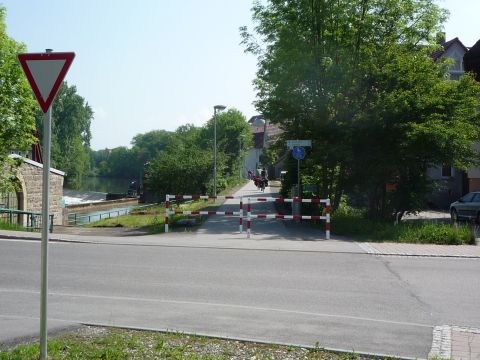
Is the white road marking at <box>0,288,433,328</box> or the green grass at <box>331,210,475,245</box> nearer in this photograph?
the white road marking at <box>0,288,433,328</box>

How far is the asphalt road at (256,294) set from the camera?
6703mm

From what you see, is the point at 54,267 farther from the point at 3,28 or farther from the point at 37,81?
the point at 3,28

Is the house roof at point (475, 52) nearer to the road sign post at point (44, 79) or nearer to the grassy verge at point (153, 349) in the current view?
the grassy verge at point (153, 349)

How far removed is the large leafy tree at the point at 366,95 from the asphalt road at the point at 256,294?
20.5 ft

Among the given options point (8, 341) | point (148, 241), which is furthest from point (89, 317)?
point (148, 241)

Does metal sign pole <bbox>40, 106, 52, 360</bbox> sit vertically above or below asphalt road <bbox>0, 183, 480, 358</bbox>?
above

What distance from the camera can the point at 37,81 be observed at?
205 inches

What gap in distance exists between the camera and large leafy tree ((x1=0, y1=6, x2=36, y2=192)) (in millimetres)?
18906

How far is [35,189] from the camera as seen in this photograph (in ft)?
98.1

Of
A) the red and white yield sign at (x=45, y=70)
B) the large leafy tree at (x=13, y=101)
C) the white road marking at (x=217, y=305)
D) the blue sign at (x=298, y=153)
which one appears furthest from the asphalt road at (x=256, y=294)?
the large leafy tree at (x=13, y=101)

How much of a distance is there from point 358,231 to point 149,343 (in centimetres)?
1336

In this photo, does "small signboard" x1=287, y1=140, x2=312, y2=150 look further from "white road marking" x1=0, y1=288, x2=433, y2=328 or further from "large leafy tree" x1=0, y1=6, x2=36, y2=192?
"white road marking" x1=0, y1=288, x2=433, y2=328

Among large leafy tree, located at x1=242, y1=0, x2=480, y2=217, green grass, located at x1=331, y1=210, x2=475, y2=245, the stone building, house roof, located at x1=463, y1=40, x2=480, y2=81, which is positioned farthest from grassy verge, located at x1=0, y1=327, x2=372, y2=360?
house roof, located at x1=463, y1=40, x2=480, y2=81

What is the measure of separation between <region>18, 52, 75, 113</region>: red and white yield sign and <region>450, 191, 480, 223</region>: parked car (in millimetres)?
20762
